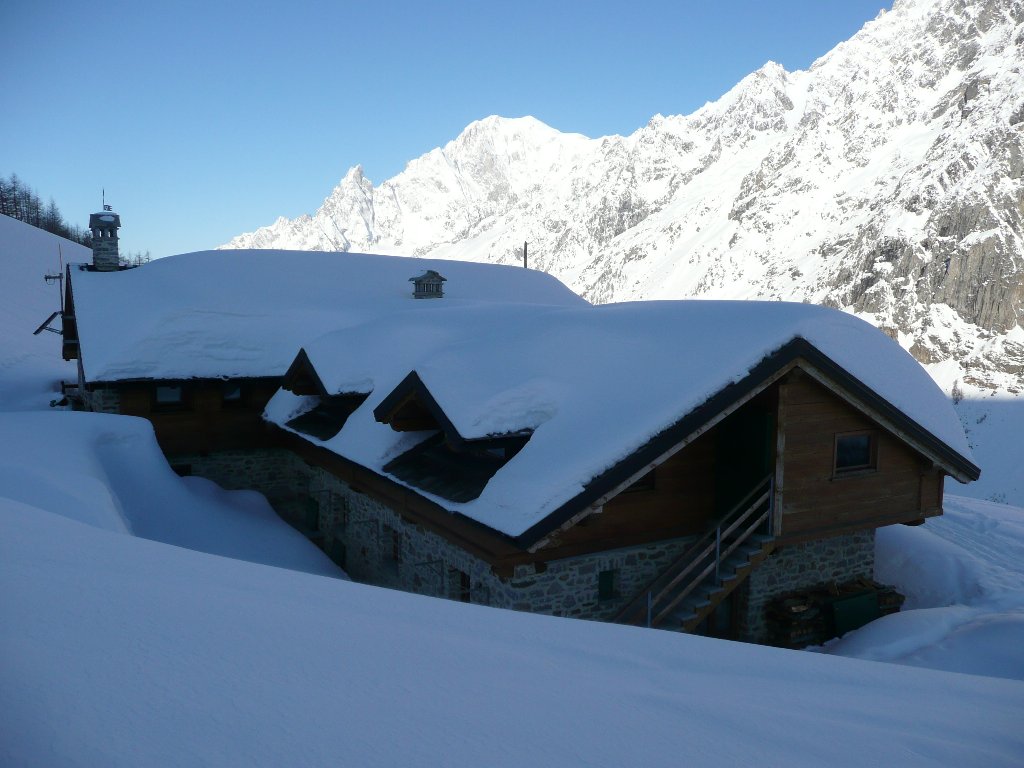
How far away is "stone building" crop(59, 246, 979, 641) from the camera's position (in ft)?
31.8

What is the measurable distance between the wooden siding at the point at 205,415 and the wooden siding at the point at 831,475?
528 inches

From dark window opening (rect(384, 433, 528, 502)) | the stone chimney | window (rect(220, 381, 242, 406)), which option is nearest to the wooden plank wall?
dark window opening (rect(384, 433, 528, 502))

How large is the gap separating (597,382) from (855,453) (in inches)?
181

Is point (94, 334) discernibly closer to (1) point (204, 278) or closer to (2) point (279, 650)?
(1) point (204, 278)

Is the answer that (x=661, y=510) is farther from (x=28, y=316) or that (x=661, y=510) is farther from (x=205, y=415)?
(x=28, y=316)

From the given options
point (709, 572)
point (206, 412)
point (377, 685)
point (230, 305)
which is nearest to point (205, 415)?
point (206, 412)

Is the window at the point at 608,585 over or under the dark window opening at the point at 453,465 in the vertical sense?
under

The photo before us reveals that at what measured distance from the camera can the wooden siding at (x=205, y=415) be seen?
1816cm

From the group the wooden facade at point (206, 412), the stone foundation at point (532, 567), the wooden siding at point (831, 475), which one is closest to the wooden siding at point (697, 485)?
the stone foundation at point (532, 567)

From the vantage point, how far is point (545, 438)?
1016 centimetres

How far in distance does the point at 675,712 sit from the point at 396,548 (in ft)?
33.3

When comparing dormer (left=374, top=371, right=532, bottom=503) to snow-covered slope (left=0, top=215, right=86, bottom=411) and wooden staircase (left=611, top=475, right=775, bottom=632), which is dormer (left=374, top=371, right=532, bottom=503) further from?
snow-covered slope (left=0, top=215, right=86, bottom=411)

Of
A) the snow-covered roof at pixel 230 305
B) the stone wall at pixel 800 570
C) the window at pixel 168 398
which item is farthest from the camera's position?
the window at pixel 168 398

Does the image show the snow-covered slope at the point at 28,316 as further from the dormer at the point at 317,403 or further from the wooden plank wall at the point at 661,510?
the wooden plank wall at the point at 661,510
